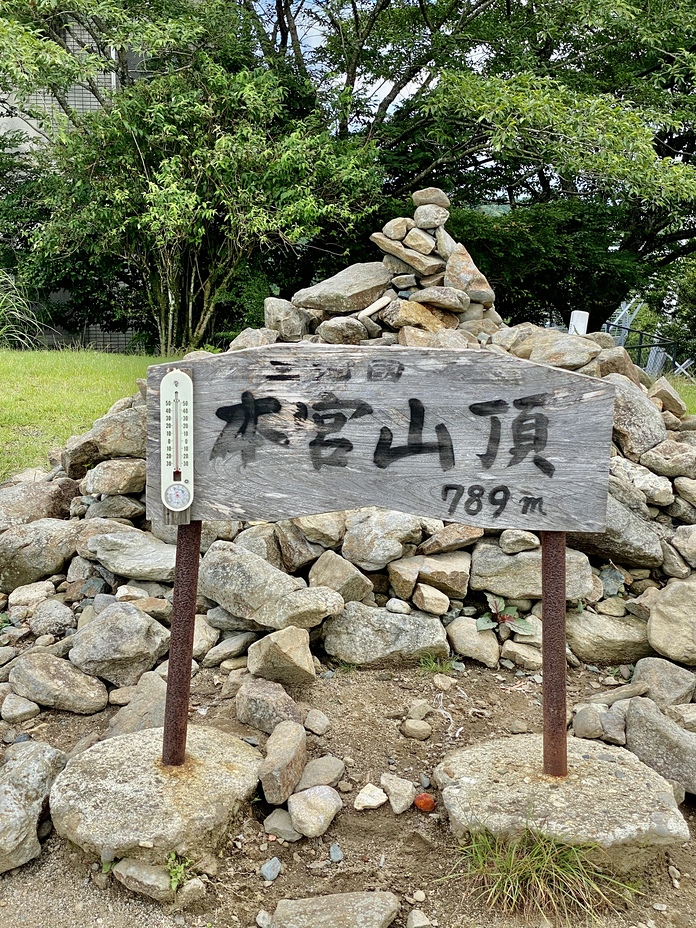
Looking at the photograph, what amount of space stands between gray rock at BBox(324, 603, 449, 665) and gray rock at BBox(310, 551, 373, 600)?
78 millimetres

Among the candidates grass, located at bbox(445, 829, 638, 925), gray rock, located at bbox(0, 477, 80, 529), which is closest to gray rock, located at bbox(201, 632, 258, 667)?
grass, located at bbox(445, 829, 638, 925)

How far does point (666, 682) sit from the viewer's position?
11.5ft

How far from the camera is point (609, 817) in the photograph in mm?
2494

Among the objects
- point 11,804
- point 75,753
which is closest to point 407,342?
point 75,753

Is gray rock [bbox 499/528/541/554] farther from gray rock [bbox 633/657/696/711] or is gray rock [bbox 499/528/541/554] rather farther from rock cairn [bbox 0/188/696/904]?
gray rock [bbox 633/657/696/711]

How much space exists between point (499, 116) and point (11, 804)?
908 centimetres

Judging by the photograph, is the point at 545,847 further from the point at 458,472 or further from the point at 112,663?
the point at 112,663

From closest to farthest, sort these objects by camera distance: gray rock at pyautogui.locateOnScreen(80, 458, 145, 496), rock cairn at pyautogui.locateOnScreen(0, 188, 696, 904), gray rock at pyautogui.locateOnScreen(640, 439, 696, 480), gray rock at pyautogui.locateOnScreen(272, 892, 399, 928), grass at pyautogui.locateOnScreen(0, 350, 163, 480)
→ gray rock at pyautogui.locateOnScreen(272, 892, 399, 928), rock cairn at pyautogui.locateOnScreen(0, 188, 696, 904), gray rock at pyautogui.locateOnScreen(80, 458, 145, 496), gray rock at pyautogui.locateOnScreen(640, 439, 696, 480), grass at pyautogui.locateOnScreen(0, 350, 163, 480)

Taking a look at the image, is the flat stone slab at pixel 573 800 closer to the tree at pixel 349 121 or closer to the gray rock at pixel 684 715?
the gray rock at pixel 684 715

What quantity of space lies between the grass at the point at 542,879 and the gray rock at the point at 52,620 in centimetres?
233

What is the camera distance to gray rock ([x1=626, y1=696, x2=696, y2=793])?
2917 millimetres

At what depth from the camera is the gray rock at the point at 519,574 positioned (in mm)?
3992

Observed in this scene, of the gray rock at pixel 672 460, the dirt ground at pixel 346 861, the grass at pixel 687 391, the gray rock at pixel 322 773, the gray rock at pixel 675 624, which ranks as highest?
the gray rock at pixel 672 460

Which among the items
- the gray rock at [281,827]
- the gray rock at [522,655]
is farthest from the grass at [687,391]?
the gray rock at [281,827]
